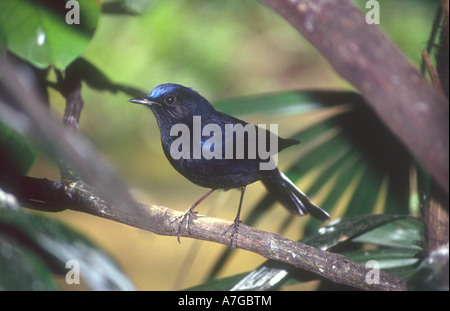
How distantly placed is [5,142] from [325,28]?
1.02m

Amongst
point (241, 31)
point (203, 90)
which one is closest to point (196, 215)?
point (203, 90)

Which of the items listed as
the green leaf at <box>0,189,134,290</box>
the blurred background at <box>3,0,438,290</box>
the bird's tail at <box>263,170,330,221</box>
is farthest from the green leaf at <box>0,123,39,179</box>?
the blurred background at <box>3,0,438,290</box>

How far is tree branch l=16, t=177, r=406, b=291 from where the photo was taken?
104 centimetres

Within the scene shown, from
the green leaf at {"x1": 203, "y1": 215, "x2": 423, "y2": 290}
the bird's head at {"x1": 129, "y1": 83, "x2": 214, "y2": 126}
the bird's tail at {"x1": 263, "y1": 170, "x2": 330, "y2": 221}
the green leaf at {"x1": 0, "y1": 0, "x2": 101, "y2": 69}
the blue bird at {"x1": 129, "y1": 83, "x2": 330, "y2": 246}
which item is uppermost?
the green leaf at {"x1": 0, "y1": 0, "x2": 101, "y2": 69}

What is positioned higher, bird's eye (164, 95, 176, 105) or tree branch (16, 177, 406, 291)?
bird's eye (164, 95, 176, 105)

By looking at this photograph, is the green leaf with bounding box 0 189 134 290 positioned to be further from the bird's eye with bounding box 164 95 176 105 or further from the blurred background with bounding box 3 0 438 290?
the blurred background with bounding box 3 0 438 290

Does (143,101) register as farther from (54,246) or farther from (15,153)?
(54,246)

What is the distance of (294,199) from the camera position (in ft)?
4.42

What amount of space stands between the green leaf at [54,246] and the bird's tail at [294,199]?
64 centimetres

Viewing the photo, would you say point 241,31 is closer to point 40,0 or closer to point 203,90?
point 203,90

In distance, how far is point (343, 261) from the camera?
105cm

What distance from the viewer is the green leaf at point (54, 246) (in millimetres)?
695

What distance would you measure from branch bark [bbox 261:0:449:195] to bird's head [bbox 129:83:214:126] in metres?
0.67

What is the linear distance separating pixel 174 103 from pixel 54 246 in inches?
25.5
